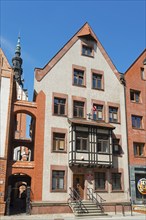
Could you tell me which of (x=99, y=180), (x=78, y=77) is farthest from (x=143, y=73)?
(x=99, y=180)

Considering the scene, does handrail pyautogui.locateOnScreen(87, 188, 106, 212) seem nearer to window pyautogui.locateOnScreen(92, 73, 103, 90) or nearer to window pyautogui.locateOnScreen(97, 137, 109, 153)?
window pyautogui.locateOnScreen(97, 137, 109, 153)

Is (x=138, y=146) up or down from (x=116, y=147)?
up

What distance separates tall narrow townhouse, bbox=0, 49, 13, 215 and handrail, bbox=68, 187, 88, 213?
6344mm

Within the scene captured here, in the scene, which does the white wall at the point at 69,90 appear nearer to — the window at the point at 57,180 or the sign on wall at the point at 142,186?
the window at the point at 57,180

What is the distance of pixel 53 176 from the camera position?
24312 mm

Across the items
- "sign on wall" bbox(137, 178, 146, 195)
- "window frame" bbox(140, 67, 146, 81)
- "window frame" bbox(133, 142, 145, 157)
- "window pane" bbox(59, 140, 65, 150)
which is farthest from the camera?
"window frame" bbox(140, 67, 146, 81)

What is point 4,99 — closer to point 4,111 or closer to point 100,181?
point 4,111

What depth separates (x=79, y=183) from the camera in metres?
25.3

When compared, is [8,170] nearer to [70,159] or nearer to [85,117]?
[70,159]

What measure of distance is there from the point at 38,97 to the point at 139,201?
15.2 m

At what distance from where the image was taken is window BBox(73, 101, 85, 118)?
89.8ft

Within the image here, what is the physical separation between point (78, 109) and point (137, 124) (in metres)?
7.80

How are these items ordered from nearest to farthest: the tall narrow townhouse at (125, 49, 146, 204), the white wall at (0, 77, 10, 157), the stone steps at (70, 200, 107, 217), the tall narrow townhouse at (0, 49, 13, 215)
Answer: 1. the stone steps at (70, 200, 107, 217)
2. the tall narrow townhouse at (0, 49, 13, 215)
3. the white wall at (0, 77, 10, 157)
4. the tall narrow townhouse at (125, 49, 146, 204)

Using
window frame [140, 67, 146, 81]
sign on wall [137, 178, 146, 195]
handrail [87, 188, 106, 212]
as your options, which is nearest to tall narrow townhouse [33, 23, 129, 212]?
handrail [87, 188, 106, 212]
